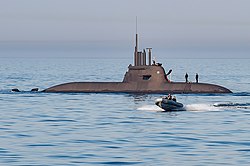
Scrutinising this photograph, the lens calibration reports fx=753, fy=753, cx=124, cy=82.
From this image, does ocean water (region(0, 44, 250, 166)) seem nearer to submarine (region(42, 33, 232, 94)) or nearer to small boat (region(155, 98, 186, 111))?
small boat (region(155, 98, 186, 111))

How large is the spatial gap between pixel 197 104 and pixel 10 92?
26931mm

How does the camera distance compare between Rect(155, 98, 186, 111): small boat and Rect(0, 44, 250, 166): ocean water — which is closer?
Rect(0, 44, 250, 166): ocean water

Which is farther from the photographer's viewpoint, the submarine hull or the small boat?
the submarine hull

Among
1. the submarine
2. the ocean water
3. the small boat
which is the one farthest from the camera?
the submarine

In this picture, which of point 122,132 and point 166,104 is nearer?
point 122,132

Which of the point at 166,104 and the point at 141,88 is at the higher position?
the point at 141,88

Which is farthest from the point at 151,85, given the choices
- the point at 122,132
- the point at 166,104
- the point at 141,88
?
the point at 122,132

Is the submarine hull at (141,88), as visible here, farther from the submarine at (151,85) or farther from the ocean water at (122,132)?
the ocean water at (122,132)

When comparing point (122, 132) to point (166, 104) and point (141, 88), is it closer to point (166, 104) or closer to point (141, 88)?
point (166, 104)

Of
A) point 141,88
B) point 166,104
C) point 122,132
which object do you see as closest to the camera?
point 122,132

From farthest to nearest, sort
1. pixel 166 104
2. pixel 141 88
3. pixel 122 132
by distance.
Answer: pixel 141 88, pixel 166 104, pixel 122 132

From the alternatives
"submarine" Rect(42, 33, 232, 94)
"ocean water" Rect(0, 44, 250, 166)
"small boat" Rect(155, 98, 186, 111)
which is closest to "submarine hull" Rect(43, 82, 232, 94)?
"submarine" Rect(42, 33, 232, 94)

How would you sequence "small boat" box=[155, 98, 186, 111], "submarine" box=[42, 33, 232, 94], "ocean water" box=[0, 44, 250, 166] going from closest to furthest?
"ocean water" box=[0, 44, 250, 166] → "small boat" box=[155, 98, 186, 111] → "submarine" box=[42, 33, 232, 94]

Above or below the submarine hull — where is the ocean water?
below
